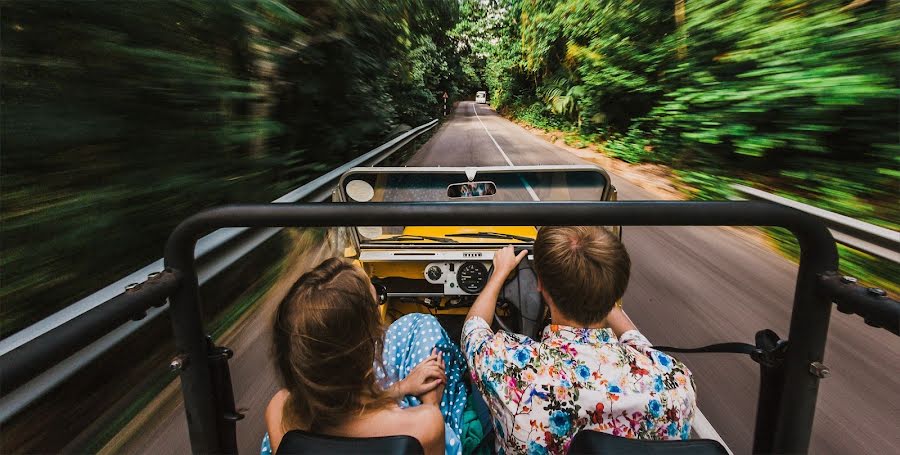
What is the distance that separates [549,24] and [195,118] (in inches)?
798

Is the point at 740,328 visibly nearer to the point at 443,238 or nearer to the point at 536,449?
the point at 443,238

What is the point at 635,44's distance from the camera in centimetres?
1391

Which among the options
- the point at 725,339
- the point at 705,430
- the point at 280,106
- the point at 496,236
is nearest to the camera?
the point at 705,430

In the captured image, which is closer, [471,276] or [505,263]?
[505,263]

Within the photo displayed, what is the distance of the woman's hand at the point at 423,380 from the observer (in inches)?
63.0

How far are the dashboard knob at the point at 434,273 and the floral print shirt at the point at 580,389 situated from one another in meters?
1.24

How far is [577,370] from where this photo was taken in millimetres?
1340

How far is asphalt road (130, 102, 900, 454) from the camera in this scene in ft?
8.12

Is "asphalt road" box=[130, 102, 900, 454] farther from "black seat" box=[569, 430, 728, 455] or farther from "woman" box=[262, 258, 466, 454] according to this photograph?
"black seat" box=[569, 430, 728, 455]

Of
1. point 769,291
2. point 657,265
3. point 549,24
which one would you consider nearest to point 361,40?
point 657,265

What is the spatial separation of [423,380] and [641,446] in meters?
0.80

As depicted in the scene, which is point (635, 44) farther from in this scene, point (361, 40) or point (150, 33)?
point (150, 33)

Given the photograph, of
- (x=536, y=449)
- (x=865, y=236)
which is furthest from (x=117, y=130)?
(x=865, y=236)

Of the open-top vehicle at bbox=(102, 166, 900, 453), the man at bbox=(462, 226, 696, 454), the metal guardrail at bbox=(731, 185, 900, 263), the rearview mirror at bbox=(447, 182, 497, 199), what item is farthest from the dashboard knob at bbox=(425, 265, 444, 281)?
the metal guardrail at bbox=(731, 185, 900, 263)
